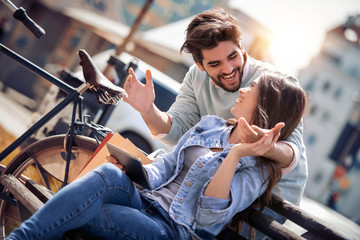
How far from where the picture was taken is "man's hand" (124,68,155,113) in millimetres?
2572

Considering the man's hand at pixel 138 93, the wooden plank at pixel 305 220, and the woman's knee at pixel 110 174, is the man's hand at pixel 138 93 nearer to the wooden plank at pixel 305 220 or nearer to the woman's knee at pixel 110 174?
the woman's knee at pixel 110 174

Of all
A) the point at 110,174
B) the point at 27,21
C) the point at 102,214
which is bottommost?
the point at 102,214

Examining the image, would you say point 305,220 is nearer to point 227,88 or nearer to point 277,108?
point 277,108

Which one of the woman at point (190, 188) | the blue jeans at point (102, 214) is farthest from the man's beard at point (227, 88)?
the blue jeans at point (102, 214)

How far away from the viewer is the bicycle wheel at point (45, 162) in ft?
9.23

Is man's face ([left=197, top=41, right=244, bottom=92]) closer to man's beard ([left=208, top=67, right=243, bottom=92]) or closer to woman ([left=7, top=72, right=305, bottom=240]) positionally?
man's beard ([left=208, top=67, right=243, bottom=92])

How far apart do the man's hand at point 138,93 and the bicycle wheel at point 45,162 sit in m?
0.49

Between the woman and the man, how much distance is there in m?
0.44

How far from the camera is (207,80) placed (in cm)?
307

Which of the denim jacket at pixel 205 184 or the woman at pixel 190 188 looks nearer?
the woman at pixel 190 188

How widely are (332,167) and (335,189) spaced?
291 cm

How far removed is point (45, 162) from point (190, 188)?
139cm

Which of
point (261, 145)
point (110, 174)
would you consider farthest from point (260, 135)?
point (110, 174)

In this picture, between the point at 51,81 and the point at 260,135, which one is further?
the point at 51,81
